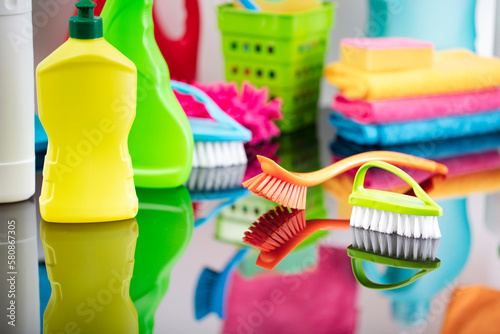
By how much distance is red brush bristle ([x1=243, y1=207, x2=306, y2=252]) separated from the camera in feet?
3.02

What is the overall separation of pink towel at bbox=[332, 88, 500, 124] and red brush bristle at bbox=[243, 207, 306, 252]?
1.30 ft

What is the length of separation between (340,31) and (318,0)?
204 millimetres

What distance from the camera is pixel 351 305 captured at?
0.75 metres

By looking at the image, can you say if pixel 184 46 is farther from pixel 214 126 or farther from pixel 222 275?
pixel 222 275

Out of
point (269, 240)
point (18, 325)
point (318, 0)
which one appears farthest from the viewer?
point (318, 0)

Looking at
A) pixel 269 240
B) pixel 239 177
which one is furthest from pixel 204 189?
pixel 269 240

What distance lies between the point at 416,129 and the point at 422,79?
0.31 feet

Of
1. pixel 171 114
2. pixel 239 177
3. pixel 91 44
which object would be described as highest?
pixel 91 44

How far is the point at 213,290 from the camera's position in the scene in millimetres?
792

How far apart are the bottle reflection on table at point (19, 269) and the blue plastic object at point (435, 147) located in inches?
24.0

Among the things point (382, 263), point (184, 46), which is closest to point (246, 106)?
point (184, 46)

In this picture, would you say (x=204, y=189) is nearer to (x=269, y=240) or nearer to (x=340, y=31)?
(x=269, y=240)

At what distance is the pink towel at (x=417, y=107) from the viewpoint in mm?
1362

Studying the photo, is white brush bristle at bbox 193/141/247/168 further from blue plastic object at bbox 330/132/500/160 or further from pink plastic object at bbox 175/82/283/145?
blue plastic object at bbox 330/132/500/160
